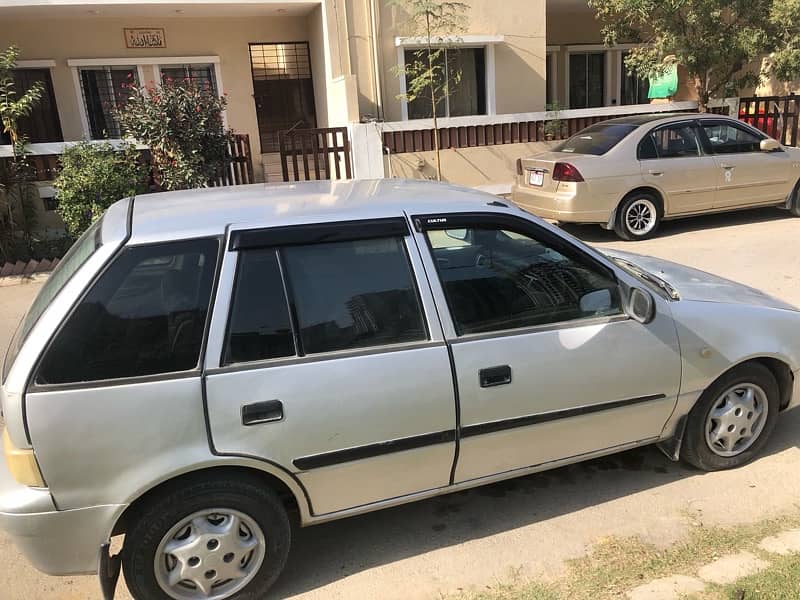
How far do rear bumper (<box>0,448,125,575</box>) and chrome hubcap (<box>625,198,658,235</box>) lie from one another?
308 inches

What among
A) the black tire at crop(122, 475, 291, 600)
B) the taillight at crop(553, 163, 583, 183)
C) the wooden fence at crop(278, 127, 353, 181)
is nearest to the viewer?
the black tire at crop(122, 475, 291, 600)

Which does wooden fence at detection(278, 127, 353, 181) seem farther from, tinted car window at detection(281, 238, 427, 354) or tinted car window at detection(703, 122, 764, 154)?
tinted car window at detection(281, 238, 427, 354)

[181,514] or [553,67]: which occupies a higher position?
[553,67]

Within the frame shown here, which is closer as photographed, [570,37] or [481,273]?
[481,273]

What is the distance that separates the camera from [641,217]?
28.6 feet

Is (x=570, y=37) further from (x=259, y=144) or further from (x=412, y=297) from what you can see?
(x=412, y=297)

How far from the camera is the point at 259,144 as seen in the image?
1343 centimetres

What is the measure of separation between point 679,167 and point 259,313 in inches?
305

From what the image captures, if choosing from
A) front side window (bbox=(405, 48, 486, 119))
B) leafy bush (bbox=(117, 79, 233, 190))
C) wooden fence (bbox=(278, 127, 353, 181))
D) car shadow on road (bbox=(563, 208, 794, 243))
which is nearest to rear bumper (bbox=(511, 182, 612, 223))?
car shadow on road (bbox=(563, 208, 794, 243))

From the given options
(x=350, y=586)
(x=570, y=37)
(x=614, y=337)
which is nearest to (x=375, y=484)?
(x=350, y=586)

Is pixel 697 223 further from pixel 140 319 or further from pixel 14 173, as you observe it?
pixel 14 173

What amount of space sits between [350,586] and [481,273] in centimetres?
154

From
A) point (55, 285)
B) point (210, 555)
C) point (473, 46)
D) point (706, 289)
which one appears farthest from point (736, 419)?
point (473, 46)

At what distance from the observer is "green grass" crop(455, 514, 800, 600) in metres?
2.58
